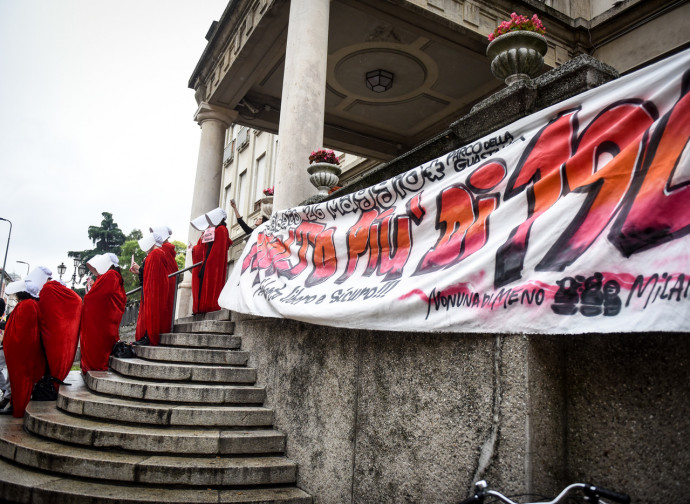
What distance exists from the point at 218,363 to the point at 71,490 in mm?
2114

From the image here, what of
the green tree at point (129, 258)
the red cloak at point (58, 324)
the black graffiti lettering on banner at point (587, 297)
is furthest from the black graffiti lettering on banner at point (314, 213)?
the green tree at point (129, 258)

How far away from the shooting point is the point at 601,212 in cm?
213

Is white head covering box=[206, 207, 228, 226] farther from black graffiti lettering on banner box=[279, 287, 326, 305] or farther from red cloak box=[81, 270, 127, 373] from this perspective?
black graffiti lettering on banner box=[279, 287, 326, 305]

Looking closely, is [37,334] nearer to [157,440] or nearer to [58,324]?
[58,324]

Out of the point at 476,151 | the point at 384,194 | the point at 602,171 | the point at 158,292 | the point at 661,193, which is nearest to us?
the point at 661,193

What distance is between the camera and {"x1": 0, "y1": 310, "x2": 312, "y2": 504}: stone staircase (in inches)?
148

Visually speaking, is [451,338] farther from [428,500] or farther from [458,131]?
[458,131]

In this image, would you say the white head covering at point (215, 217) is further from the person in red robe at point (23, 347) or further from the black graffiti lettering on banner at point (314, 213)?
the black graffiti lettering on banner at point (314, 213)

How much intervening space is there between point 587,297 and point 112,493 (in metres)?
3.63

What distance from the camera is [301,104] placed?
21.4 ft

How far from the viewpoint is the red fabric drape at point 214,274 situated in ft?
24.9

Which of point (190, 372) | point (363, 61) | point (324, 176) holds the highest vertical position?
point (363, 61)

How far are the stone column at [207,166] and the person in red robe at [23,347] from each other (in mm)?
4576

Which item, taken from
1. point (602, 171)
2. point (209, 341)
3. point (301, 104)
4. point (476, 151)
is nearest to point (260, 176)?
point (301, 104)
